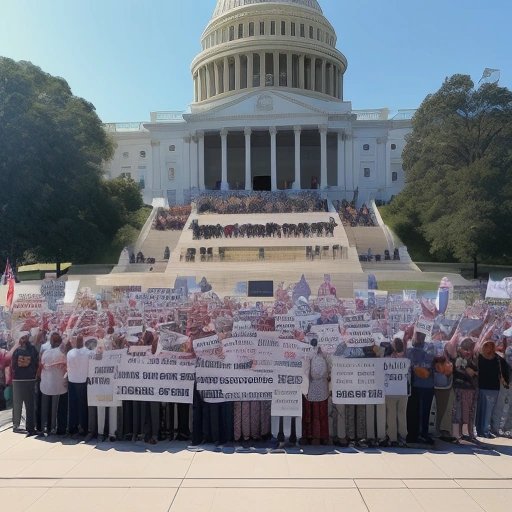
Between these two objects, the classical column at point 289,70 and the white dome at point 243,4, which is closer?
the classical column at point 289,70

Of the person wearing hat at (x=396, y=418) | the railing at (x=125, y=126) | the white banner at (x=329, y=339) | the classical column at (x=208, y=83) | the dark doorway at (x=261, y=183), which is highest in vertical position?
the classical column at (x=208, y=83)

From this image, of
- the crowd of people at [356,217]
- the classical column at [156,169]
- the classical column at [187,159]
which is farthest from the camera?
the classical column at [156,169]

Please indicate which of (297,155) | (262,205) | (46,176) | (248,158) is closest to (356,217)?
(262,205)

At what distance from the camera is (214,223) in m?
43.8

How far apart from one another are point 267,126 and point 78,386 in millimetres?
53813

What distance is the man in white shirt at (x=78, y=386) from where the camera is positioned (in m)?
9.39

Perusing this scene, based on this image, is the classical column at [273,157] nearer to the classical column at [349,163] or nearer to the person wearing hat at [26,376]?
the classical column at [349,163]

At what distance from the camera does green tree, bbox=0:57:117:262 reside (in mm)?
34875

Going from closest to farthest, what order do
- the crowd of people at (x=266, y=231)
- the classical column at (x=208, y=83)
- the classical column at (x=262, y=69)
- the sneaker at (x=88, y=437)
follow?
1. the sneaker at (x=88, y=437)
2. the crowd of people at (x=266, y=231)
3. the classical column at (x=262, y=69)
4. the classical column at (x=208, y=83)

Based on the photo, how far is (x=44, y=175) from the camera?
1473 inches

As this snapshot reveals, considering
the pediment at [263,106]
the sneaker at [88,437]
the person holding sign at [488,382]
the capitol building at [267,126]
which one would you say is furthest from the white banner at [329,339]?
the pediment at [263,106]

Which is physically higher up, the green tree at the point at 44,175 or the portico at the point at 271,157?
the portico at the point at 271,157

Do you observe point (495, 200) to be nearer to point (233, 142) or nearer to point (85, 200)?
point (85, 200)
